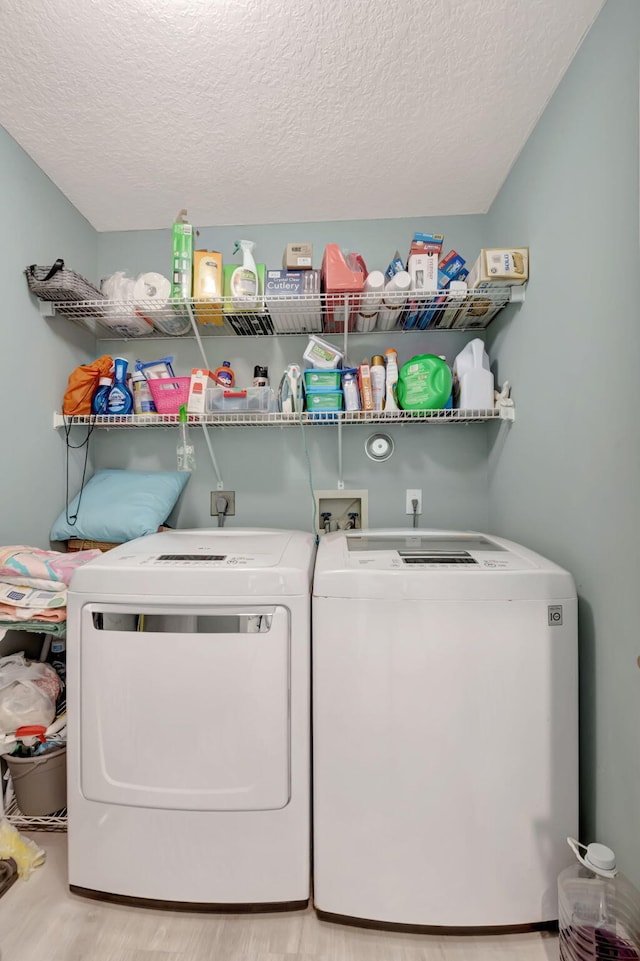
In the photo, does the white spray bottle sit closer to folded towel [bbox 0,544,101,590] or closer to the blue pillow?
the blue pillow

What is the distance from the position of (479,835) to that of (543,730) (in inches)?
12.3

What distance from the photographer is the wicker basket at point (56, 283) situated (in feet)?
5.24

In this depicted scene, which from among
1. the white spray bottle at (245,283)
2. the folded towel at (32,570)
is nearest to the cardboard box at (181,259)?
the white spray bottle at (245,283)

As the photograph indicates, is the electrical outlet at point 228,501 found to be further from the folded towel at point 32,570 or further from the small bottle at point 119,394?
the folded towel at point 32,570

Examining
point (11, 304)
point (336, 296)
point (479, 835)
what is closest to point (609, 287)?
point (336, 296)

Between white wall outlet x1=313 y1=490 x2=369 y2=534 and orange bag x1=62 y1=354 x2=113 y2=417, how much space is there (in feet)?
3.29

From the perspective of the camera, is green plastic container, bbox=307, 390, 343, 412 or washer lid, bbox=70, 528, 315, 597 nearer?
washer lid, bbox=70, 528, 315, 597

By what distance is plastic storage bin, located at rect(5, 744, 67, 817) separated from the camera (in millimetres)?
1438

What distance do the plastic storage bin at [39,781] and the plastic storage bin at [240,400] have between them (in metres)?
1.25

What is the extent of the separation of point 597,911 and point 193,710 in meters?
1.08

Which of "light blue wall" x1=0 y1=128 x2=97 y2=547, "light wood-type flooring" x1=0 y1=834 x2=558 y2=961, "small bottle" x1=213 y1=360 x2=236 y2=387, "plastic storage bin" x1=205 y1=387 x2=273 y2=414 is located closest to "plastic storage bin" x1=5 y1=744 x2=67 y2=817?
"light wood-type flooring" x1=0 y1=834 x2=558 y2=961

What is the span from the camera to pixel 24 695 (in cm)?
144

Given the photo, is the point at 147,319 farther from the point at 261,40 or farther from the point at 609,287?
the point at 609,287

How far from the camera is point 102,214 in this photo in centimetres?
200
